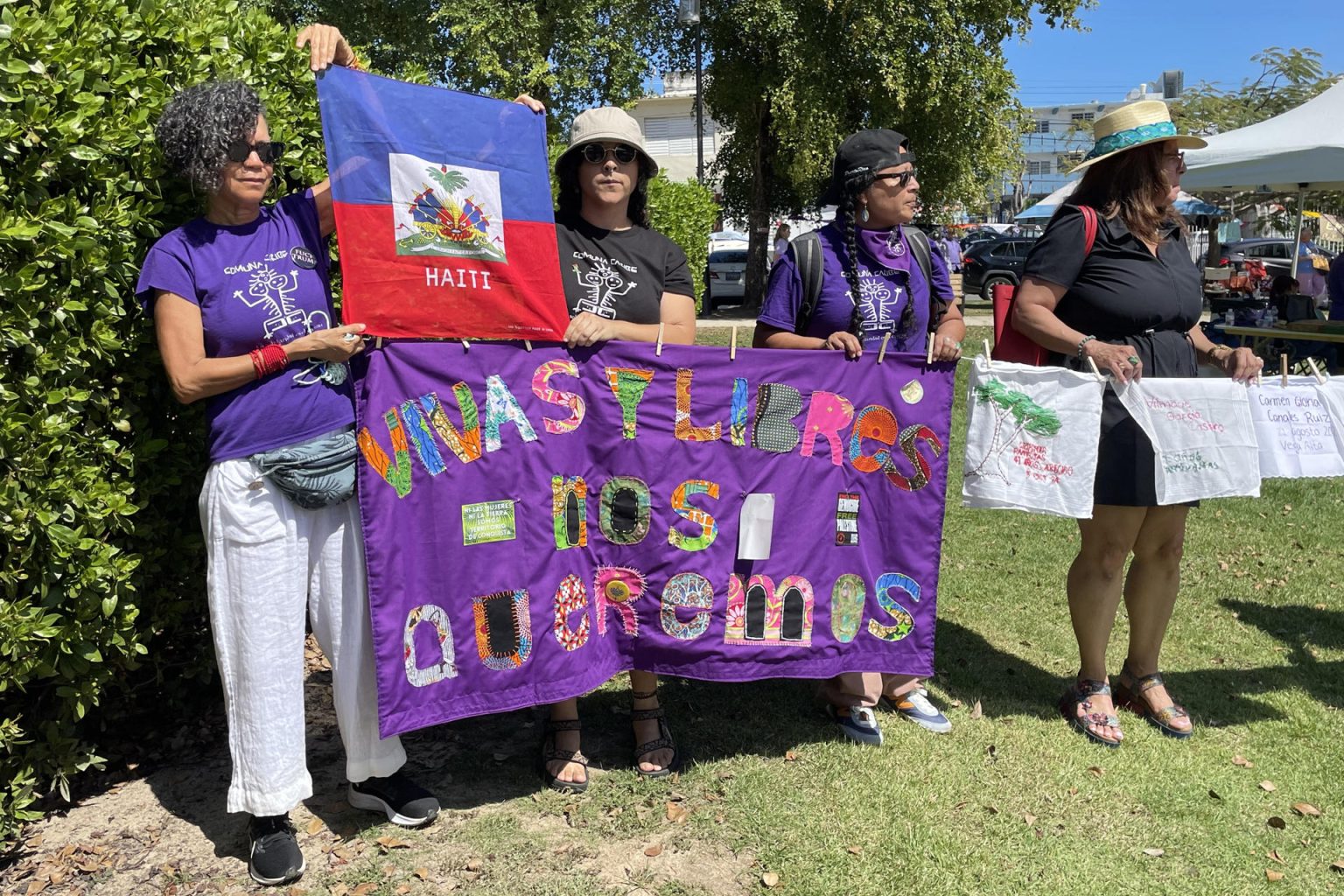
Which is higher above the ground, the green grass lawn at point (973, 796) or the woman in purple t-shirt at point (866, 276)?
the woman in purple t-shirt at point (866, 276)

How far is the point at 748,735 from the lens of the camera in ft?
13.4

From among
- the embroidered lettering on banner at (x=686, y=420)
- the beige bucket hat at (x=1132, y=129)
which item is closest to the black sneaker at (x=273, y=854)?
the embroidered lettering on banner at (x=686, y=420)

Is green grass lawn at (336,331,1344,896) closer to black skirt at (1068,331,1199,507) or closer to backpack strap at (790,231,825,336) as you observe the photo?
black skirt at (1068,331,1199,507)

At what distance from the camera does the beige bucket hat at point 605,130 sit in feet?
11.3

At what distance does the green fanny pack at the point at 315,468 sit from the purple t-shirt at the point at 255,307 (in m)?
0.03

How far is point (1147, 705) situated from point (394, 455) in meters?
3.17

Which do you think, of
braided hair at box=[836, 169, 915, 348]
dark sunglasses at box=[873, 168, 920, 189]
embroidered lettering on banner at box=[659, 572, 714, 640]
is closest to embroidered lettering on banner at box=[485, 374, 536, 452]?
embroidered lettering on banner at box=[659, 572, 714, 640]

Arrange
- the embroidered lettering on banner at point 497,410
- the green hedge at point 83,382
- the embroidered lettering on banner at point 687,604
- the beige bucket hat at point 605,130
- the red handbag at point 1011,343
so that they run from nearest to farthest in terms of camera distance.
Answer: the green hedge at point 83,382
the embroidered lettering on banner at point 497,410
the beige bucket hat at point 605,130
the embroidered lettering on banner at point 687,604
the red handbag at point 1011,343

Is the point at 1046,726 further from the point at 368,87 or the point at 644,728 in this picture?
the point at 368,87

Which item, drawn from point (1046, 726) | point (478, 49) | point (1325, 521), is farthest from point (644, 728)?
point (478, 49)

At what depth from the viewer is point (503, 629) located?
3406 mm

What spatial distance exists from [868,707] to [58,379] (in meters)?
2.99

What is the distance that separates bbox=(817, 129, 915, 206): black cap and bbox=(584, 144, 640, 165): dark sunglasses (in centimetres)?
75

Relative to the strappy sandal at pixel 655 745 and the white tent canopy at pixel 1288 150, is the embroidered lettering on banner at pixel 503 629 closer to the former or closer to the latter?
the strappy sandal at pixel 655 745
